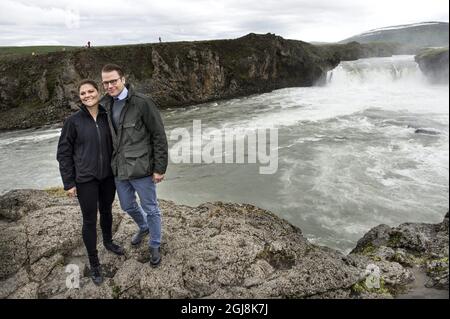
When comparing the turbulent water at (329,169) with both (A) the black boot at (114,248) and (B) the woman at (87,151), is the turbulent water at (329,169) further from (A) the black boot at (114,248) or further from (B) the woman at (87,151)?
(A) the black boot at (114,248)

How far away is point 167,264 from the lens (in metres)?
5.41

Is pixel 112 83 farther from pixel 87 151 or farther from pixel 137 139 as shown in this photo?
pixel 87 151

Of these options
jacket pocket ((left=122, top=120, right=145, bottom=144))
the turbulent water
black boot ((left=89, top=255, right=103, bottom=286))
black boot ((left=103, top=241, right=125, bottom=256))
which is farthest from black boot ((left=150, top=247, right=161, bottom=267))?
the turbulent water

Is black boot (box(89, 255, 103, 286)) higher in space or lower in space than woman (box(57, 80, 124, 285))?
lower

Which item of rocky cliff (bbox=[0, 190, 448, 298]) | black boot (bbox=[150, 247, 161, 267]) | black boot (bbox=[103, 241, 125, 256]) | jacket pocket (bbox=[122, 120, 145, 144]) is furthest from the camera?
black boot (bbox=[103, 241, 125, 256])

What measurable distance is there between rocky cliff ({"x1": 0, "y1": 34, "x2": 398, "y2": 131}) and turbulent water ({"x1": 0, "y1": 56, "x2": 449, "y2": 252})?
5.58 meters

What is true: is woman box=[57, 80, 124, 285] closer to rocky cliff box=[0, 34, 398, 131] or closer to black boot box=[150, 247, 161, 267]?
black boot box=[150, 247, 161, 267]

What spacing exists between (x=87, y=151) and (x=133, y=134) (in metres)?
0.60

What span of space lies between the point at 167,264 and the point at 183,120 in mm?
23764

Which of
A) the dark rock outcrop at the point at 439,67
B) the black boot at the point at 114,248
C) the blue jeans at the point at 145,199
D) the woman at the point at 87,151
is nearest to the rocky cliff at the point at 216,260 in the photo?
the black boot at the point at 114,248

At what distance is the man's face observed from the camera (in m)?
4.55

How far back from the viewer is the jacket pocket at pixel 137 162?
470cm

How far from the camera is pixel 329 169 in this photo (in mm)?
15133
